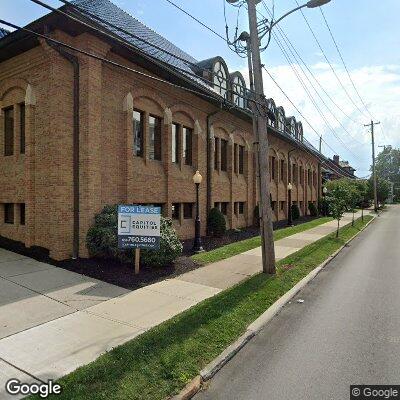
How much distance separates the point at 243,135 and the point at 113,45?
1248 cm

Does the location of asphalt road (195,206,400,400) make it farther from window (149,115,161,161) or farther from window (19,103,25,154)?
window (19,103,25,154)

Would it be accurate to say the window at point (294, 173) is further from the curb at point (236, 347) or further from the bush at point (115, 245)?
the curb at point (236, 347)

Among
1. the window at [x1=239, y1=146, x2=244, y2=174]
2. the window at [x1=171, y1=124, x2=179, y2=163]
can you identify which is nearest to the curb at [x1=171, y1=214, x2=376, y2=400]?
the window at [x1=171, y1=124, x2=179, y2=163]

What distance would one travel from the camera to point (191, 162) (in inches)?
696

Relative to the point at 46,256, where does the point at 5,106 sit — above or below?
above

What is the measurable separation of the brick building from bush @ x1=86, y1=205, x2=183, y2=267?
437 millimetres

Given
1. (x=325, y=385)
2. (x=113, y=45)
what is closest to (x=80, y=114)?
(x=113, y=45)

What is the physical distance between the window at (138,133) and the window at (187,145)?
11.3ft

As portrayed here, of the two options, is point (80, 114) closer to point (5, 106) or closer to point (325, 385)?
point (5, 106)

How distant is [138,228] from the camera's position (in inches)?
389

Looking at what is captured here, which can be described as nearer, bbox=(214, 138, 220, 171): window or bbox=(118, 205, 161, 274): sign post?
bbox=(118, 205, 161, 274): sign post

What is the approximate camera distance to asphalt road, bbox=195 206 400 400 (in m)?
4.45

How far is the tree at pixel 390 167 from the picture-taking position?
115m

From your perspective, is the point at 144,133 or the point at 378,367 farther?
the point at 144,133
